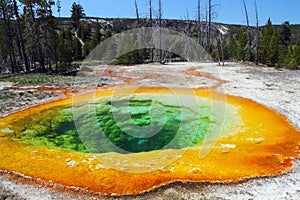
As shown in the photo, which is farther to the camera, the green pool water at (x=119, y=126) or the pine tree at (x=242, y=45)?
the pine tree at (x=242, y=45)

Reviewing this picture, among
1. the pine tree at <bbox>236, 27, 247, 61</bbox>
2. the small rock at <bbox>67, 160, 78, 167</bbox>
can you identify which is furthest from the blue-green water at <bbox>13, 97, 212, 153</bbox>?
the pine tree at <bbox>236, 27, 247, 61</bbox>

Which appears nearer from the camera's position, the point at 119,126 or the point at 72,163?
the point at 72,163

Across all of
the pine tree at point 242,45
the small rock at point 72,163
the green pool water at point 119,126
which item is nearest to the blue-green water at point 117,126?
the green pool water at point 119,126

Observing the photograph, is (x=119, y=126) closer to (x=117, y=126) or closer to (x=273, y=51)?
(x=117, y=126)

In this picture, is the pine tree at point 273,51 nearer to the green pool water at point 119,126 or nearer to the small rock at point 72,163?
the green pool water at point 119,126

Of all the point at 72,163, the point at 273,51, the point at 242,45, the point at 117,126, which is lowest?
the point at 117,126

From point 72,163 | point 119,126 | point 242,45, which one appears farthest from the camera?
point 242,45

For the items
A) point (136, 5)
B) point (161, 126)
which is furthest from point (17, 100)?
point (136, 5)

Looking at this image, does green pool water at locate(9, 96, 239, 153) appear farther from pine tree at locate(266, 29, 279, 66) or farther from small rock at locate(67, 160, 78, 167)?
pine tree at locate(266, 29, 279, 66)

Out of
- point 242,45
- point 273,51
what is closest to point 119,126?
point 273,51
